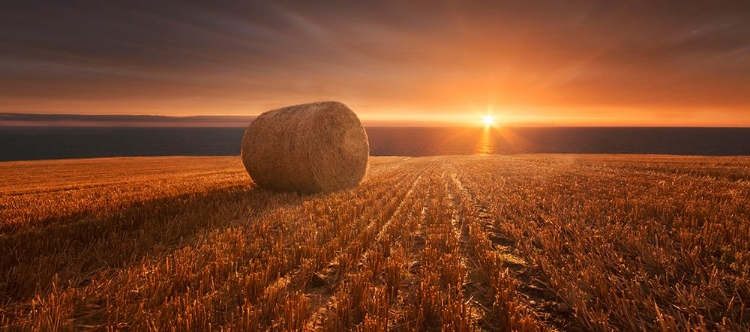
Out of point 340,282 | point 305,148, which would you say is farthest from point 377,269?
point 305,148

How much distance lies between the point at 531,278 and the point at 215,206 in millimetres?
7315

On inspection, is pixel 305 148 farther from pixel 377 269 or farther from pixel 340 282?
pixel 340 282

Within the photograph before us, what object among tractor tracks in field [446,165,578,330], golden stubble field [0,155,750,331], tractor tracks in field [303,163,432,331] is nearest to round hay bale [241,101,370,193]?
golden stubble field [0,155,750,331]

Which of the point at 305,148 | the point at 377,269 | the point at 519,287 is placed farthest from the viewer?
the point at 305,148

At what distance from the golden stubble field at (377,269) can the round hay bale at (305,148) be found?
3.48 m

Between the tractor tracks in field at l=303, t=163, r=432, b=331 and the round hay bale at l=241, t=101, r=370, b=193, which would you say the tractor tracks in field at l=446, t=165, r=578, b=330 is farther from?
the round hay bale at l=241, t=101, r=370, b=193

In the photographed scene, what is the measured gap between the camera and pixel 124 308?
3221mm

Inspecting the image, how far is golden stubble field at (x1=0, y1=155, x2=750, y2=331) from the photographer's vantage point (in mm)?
3055

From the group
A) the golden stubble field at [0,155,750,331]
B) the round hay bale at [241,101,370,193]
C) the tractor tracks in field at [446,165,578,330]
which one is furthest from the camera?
the round hay bale at [241,101,370,193]

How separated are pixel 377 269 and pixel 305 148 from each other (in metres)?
7.73

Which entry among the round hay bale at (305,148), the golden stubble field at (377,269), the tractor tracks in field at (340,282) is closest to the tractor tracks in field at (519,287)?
the golden stubble field at (377,269)

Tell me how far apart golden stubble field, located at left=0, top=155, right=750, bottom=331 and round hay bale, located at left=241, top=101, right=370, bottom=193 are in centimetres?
348

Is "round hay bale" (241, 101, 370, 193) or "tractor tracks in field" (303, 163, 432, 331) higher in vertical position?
"round hay bale" (241, 101, 370, 193)

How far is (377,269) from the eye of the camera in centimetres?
425
